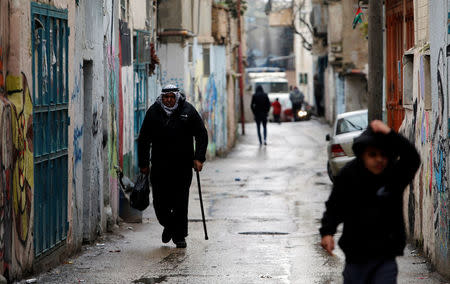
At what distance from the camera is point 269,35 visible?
306 feet

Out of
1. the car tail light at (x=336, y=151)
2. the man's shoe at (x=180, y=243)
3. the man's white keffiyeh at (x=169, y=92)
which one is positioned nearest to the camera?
the man's white keffiyeh at (x=169, y=92)

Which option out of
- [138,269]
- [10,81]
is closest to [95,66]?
[138,269]

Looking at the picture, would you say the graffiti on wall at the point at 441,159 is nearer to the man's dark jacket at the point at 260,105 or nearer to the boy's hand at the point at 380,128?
the boy's hand at the point at 380,128

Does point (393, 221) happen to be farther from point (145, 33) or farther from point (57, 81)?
point (145, 33)

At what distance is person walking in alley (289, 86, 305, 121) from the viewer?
52.6 m

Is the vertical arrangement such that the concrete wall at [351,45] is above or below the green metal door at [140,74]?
above

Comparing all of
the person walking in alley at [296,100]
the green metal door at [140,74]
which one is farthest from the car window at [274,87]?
the green metal door at [140,74]

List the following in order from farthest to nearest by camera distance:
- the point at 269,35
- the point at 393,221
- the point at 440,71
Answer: the point at 269,35 → the point at 440,71 → the point at 393,221

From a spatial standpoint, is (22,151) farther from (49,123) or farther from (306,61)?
(306,61)

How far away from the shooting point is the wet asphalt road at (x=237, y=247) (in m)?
10.0

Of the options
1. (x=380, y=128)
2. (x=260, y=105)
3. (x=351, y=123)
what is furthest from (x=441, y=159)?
(x=260, y=105)

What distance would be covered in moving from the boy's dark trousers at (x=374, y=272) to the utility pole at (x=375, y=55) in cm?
940

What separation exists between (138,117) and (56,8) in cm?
935

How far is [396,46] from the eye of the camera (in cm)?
1571
